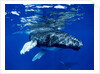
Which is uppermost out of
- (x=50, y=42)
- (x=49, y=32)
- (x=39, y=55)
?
(x=49, y=32)

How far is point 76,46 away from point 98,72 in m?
1.85

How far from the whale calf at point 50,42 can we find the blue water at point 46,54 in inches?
12.7

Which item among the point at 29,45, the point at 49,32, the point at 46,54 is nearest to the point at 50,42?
the point at 49,32

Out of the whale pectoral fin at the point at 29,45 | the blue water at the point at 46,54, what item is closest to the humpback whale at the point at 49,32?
the whale pectoral fin at the point at 29,45

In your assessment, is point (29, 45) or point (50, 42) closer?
point (50, 42)

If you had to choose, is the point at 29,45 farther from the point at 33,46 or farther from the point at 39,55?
the point at 39,55

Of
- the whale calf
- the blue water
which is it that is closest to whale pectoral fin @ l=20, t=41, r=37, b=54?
the whale calf

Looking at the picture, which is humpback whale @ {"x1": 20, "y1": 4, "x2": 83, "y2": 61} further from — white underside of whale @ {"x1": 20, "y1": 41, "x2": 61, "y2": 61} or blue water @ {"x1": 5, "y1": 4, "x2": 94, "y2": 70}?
blue water @ {"x1": 5, "y1": 4, "x2": 94, "y2": 70}

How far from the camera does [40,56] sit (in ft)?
27.7

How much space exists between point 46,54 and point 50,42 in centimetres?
111

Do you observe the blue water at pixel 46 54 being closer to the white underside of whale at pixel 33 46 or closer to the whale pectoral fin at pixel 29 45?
the white underside of whale at pixel 33 46

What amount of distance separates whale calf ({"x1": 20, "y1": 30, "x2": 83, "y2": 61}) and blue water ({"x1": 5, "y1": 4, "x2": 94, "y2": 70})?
32cm

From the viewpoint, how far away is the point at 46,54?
8.25 metres

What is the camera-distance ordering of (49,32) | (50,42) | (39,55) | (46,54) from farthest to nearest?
(39,55), (46,54), (49,32), (50,42)
